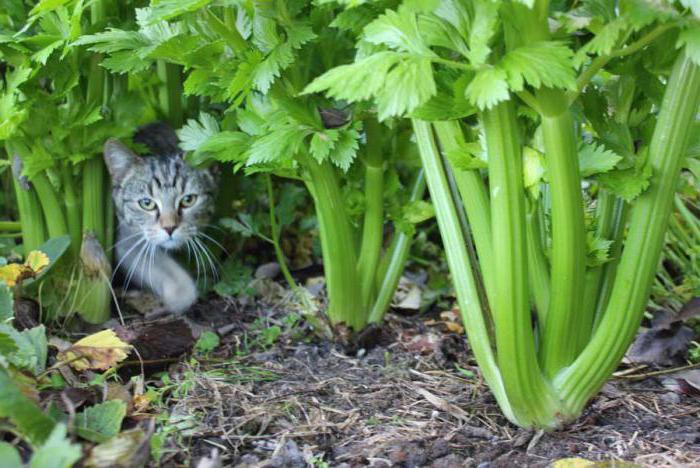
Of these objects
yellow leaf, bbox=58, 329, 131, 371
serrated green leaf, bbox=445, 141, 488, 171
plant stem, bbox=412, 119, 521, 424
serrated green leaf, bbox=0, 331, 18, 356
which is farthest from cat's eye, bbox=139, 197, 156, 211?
serrated green leaf, bbox=445, 141, 488, 171

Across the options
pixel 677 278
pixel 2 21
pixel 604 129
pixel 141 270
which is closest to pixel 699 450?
pixel 604 129

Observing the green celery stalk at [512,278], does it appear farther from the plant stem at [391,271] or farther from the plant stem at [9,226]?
the plant stem at [9,226]

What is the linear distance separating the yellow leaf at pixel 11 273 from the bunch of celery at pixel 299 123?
1.77ft

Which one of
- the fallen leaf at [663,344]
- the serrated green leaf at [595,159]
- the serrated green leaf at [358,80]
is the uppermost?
the serrated green leaf at [358,80]

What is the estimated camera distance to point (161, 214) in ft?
8.29

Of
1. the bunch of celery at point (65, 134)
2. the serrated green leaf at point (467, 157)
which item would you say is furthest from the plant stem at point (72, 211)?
the serrated green leaf at point (467, 157)

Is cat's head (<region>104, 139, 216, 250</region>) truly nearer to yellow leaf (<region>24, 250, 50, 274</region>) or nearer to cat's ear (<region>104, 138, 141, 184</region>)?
cat's ear (<region>104, 138, 141, 184</region>)

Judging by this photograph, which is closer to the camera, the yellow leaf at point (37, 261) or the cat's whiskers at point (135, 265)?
the yellow leaf at point (37, 261)

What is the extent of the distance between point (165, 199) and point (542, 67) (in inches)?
63.9

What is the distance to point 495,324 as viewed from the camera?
154cm

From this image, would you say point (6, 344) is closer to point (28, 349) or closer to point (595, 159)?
point (28, 349)

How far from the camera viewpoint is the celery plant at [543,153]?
1248mm

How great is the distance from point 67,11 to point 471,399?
140 centimetres

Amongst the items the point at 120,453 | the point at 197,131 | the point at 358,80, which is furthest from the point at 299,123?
the point at 120,453
